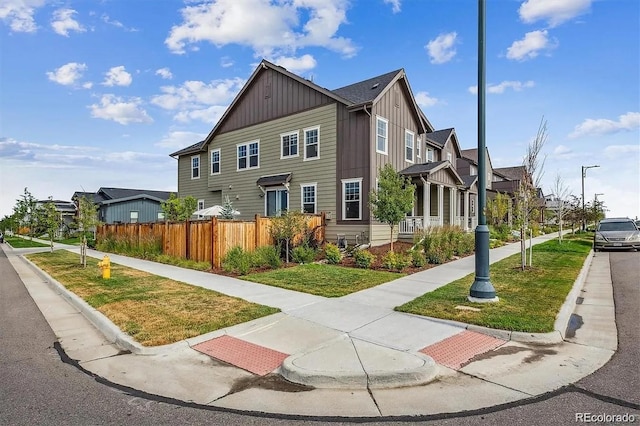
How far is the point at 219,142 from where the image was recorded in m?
25.5

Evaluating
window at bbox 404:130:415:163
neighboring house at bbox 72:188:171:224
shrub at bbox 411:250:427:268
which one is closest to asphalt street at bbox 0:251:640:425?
shrub at bbox 411:250:427:268

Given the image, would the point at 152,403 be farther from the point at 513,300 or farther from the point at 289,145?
the point at 289,145

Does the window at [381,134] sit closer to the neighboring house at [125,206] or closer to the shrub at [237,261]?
the shrub at [237,261]

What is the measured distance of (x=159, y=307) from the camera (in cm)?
805

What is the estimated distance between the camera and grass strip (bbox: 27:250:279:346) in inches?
254

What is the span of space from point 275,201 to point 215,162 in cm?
652

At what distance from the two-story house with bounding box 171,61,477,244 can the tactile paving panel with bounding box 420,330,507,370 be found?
38.3ft

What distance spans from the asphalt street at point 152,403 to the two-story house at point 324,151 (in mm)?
13420

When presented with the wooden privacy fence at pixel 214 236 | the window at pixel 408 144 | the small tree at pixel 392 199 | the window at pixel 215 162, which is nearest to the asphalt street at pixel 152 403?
the wooden privacy fence at pixel 214 236

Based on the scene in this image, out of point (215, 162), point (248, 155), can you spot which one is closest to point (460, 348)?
point (248, 155)

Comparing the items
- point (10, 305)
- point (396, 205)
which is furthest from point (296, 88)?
point (10, 305)

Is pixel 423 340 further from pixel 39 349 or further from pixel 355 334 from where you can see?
pixel 39 349

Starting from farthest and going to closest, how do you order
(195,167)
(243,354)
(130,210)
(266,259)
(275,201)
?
(130,210) < (195,167) < (275,201) < (266,259) < (243,354)

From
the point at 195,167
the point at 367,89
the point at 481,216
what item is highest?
the point at 367,89
